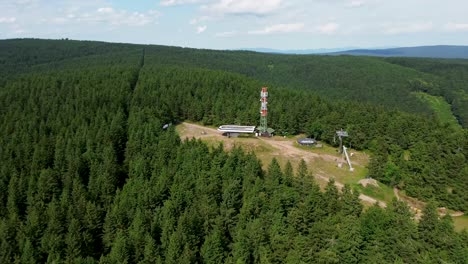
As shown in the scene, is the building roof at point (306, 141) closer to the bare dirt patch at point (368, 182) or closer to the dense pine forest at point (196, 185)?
the dense pine forest at point (196, 185)

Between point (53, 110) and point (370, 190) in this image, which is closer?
point (370, 190)

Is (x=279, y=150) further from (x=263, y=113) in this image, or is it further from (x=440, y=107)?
(x=440, y=107)

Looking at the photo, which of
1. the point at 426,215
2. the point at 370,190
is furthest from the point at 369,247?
the point at 370,190

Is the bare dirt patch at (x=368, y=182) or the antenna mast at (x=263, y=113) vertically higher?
the antenna mast at (x=263, y=113)

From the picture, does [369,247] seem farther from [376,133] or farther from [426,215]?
→ [376,133]

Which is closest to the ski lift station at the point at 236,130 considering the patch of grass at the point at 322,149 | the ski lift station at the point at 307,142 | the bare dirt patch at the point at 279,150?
the bare dirt patch at the point at 279,150

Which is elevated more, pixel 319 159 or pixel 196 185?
pixel 196 185

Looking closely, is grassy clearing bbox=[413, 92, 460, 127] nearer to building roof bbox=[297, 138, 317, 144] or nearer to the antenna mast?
building roof bbox=[297, 138, 317, 144]

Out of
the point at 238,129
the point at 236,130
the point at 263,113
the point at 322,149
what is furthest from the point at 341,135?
the point at 236,130
